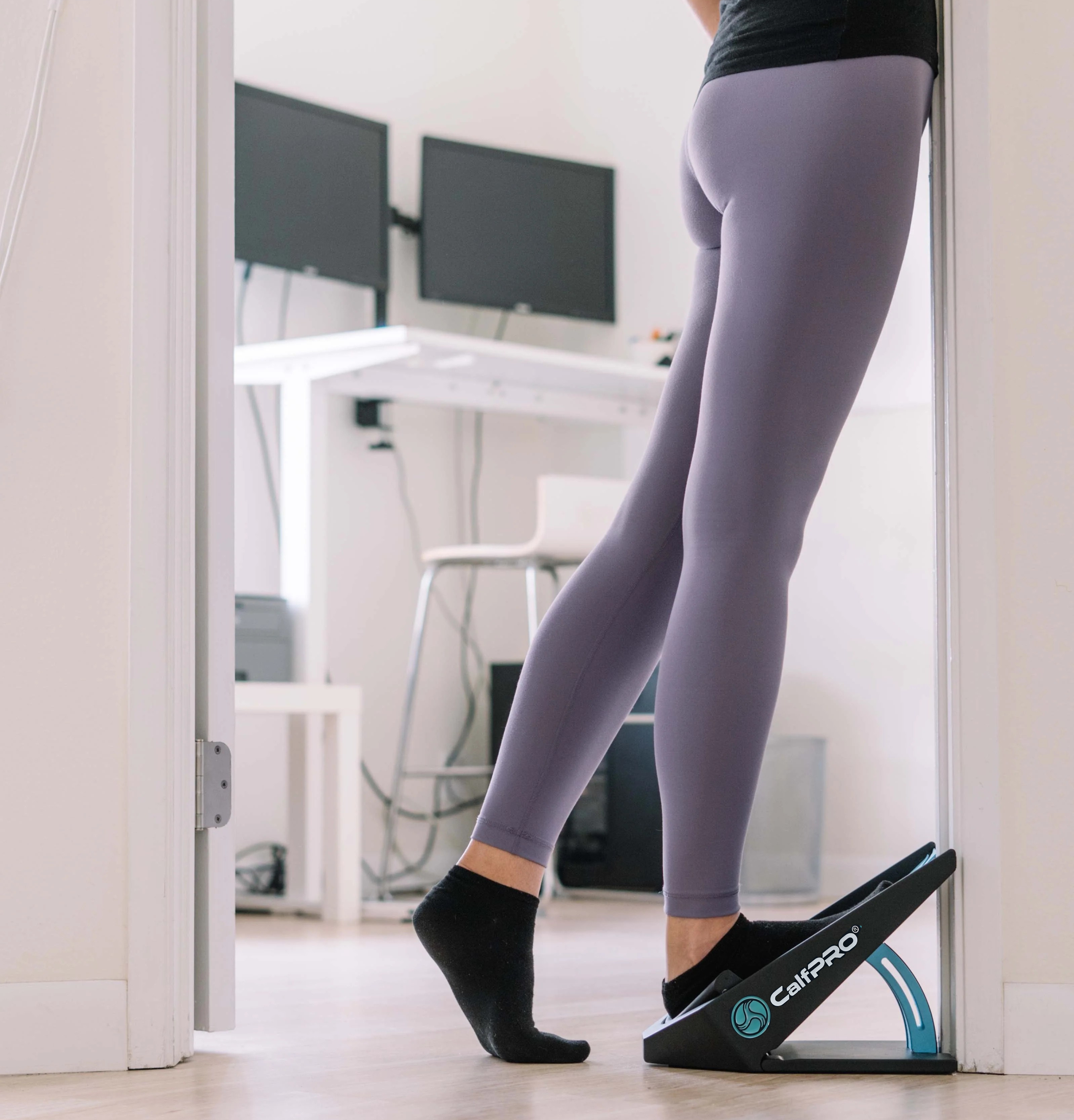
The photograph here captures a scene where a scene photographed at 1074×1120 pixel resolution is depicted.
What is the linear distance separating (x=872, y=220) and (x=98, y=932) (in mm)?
768

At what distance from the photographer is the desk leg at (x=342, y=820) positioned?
2.77 meters

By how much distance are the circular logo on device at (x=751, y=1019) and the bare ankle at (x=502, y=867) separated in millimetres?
161

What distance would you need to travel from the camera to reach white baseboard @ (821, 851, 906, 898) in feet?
10.5

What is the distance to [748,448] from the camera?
1.04 meters

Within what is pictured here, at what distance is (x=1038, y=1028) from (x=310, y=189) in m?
2.69

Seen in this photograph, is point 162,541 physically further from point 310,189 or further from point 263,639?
point 310,189

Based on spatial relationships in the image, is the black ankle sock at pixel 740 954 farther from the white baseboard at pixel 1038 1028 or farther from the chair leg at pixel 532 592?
the chair leg at pixel 532 592

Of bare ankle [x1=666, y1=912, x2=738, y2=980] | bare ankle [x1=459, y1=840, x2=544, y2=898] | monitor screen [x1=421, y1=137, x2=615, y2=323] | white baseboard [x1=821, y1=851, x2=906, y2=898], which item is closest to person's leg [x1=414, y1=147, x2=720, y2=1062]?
bare ankle [x1=459, y1=840, x2=544, y2=898]

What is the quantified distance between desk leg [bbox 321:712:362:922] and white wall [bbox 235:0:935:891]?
59 centimetres

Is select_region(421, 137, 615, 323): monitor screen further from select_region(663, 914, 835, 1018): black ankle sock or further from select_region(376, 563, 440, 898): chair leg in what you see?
select_region(663, 914, 835, 1018): black ankle sock

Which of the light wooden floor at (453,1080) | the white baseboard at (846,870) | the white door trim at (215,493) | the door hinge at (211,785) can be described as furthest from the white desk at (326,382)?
the door hinge at (211,785)

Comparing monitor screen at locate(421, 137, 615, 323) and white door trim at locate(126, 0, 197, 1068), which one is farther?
monitor screen at locate(421, 137, 615, 323)

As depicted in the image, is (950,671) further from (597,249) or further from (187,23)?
(597,249)

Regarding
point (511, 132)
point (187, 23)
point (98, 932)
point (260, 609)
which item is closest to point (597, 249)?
point (511, 132)
